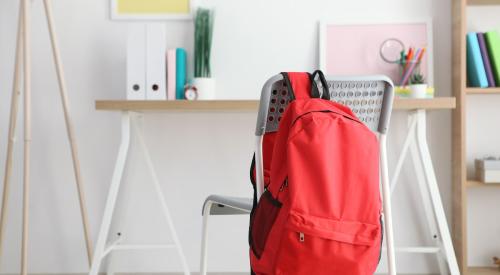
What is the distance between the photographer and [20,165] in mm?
2795

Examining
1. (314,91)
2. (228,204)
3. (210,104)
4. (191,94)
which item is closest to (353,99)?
(314,91)

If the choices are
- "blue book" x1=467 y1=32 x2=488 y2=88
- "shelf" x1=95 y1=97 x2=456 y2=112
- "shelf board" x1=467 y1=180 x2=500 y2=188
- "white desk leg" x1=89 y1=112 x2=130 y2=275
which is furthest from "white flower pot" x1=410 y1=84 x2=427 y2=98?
"white desk leg" x1=89 y1=112 x2=130 y2=275

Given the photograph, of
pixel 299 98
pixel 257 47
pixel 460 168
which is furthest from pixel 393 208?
pixel 299 98

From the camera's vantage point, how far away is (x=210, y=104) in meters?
2.27

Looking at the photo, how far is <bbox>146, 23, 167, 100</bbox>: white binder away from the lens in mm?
2506

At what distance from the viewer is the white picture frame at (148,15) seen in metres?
2.73

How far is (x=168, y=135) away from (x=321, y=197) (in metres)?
1.61

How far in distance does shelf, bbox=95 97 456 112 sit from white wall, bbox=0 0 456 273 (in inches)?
18.6

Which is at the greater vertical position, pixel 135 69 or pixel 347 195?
pixel 135 69

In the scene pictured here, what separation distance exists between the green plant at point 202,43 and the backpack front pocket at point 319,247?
1474 mm

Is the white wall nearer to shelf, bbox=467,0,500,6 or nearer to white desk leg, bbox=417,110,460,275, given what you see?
shelf, bbox=467,0,500,6

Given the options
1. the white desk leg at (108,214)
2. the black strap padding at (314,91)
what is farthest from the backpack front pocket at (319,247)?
the white desk leg at (108,214)

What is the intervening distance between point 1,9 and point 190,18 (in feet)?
3.10

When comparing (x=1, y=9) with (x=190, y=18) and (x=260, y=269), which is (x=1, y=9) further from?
(x=260, y=269)
